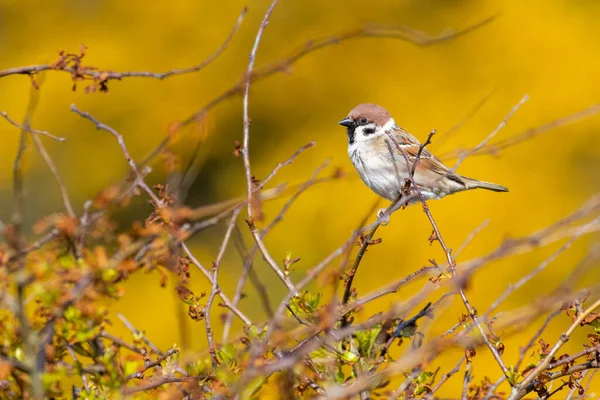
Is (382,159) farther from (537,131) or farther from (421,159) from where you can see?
(537,131)

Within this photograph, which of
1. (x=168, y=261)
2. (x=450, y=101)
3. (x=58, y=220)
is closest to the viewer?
(x=58, y=220)

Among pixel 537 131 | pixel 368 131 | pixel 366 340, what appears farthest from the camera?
pixel 368 131

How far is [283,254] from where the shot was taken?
660 centimetres

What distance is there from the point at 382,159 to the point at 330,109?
121 inches

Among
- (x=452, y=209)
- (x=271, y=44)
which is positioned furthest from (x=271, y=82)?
(x=452, y=209)

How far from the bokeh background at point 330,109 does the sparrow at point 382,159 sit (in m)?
1.37

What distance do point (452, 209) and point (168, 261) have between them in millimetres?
4682

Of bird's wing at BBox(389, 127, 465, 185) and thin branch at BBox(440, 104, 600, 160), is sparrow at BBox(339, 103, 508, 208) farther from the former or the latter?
thin branch at BBox(440, 104, 600, 160)

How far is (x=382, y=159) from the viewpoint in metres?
3.86

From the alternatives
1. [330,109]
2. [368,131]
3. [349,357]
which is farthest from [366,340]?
[330,109]

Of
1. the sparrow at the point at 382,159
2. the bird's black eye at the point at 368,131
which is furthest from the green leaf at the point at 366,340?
the bird's black eye at the point at 368,131

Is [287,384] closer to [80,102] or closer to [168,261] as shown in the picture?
[168,261]

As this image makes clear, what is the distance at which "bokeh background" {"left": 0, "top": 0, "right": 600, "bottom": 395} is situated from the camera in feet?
19.8

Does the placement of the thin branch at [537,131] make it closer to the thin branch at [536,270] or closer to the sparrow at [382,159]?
the thin branch at [536,270]
